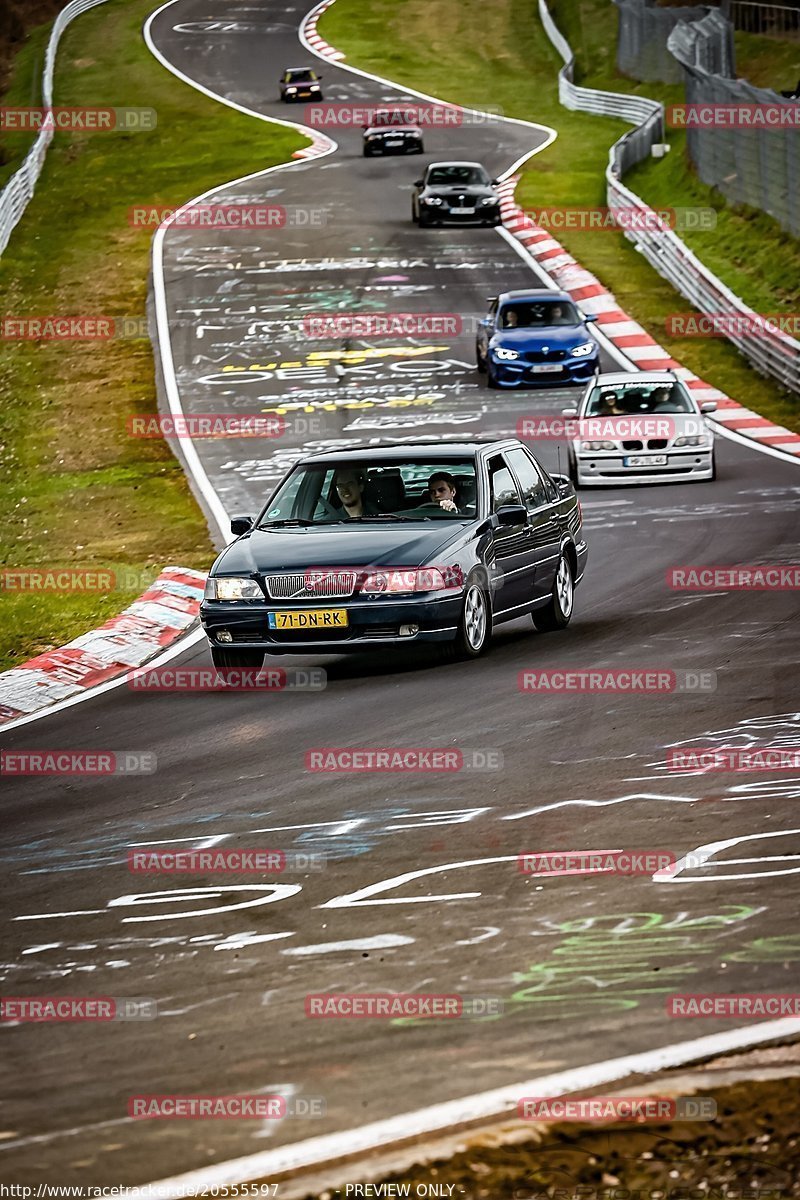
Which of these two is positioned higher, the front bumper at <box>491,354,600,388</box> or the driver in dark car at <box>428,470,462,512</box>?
the driver in dark car at <box>428,470,462,512</box>

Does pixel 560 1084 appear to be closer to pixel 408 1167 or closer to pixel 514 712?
pixel 408 1167

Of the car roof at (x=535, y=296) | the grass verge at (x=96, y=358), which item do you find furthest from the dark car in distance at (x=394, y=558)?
the car roof at (x=535, y=296)

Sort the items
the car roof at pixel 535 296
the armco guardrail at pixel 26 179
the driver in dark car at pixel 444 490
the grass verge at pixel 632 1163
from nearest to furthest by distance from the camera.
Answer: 1. the grass verge at pixel 632 1163
2. the driver in dark car at pixel 444 490
3. the car roof at pixel 535 296
4. the armco guardrail at pixel 26 179

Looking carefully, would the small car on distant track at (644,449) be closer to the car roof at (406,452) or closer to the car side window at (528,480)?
the car side window at (528,480)

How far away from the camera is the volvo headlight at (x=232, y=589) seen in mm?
12875

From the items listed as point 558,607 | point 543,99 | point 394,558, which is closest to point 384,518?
point 394,558

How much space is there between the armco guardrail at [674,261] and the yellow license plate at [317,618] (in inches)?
695

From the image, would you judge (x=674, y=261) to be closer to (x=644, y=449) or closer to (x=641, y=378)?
(x=641, y=378)

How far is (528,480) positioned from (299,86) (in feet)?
162

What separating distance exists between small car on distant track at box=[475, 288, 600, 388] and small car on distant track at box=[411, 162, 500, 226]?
40.9ft

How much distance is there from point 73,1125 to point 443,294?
1282 inches

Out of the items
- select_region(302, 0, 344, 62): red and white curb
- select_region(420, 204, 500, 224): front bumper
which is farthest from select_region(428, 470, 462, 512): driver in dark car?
select_region(302, 0, 344, 62): red and white curb

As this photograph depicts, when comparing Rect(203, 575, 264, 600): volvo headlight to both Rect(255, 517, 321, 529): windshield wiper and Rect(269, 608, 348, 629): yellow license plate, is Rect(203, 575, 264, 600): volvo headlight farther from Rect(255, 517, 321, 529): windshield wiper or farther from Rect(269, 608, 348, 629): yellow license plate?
Rect(255, 517, 321, 529): windshield wiper

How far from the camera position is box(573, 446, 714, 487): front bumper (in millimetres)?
23391
